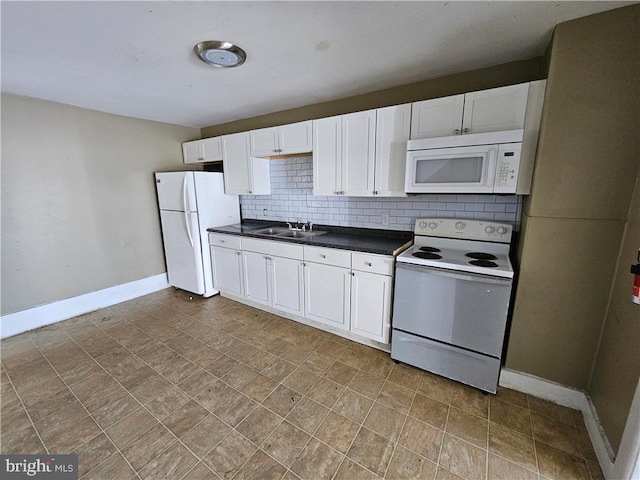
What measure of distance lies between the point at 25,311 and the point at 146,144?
225 cm

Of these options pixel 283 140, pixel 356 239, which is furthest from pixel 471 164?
pixel 283 140

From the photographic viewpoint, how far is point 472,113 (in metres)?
1.92

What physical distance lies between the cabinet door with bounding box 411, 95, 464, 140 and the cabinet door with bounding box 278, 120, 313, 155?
1.01 metres

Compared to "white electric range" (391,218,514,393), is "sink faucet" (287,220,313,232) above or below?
above

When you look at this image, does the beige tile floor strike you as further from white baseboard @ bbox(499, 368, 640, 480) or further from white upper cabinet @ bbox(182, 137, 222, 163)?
white upper cabinet @ bbox(182, 137, 222, 163)

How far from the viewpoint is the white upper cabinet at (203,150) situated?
345cm

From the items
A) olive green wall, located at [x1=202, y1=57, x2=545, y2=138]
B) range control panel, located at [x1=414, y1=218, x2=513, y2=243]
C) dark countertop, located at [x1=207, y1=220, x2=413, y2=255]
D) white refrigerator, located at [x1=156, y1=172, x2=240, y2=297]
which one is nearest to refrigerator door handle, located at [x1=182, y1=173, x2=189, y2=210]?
white refrigerator, located at [x1=156, y1=172, x2=240, y2=297]

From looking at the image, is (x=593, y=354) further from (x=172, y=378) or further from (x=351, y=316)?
(x=172, y=378)

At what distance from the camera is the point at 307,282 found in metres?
2.62

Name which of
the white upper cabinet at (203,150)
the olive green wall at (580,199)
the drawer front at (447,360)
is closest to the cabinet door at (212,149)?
the white upper cabinet at (203,150)

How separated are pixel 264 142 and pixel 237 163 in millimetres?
517

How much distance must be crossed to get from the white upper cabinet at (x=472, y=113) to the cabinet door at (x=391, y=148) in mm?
81

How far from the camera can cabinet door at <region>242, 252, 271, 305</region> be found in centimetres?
292

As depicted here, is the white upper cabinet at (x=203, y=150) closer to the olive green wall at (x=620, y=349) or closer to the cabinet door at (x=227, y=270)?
the cabinet door at (x=227, y=270)
